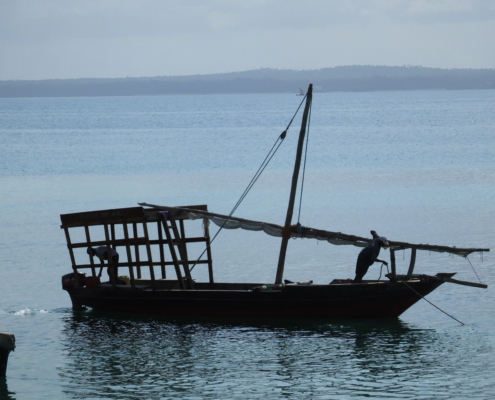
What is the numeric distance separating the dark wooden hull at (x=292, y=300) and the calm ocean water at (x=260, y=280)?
1.20ft

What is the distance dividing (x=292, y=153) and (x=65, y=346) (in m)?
73.8

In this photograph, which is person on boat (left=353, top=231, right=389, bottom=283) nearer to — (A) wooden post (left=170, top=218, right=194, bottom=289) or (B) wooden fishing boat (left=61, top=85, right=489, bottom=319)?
(B) wooden fishing boat (left=61, top=85, right=489, bottom=319)

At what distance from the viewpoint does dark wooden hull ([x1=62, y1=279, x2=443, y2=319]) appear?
2550cm

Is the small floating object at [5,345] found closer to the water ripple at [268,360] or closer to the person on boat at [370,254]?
the water ripple at [268,360]

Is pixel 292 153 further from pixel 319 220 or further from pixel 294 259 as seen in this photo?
pixel 294 259

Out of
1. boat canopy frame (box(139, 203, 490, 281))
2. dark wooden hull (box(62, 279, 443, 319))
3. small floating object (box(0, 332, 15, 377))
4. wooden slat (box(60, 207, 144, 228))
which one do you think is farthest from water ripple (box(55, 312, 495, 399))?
wooden slat (box(60, 207, 144, 228))

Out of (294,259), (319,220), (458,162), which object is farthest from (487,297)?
(458,162)

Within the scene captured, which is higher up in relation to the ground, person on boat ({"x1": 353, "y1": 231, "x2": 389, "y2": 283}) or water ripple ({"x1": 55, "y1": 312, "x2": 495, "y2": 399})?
person on boat ({"x1": 353, "y1": 231, "x2": 389, "y2": 283})

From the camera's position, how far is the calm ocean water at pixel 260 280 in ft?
69.8

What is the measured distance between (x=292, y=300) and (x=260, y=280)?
674 centimetres

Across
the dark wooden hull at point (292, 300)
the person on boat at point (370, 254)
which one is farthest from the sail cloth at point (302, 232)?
the dark wooden hull at point (292, 300)

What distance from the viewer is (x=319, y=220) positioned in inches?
1834

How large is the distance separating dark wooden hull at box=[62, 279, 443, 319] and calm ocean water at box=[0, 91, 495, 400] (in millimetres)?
366

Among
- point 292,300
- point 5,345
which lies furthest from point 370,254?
point 5,345
